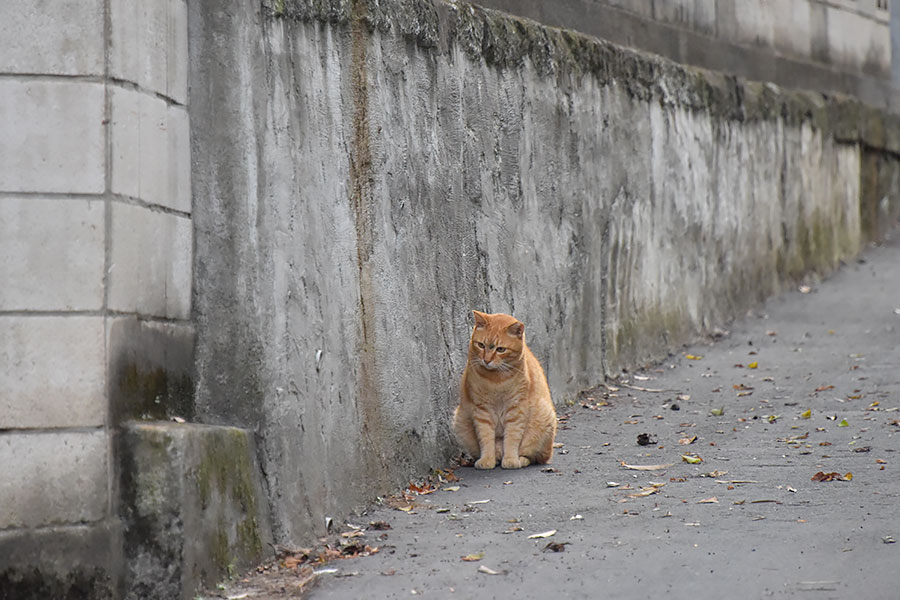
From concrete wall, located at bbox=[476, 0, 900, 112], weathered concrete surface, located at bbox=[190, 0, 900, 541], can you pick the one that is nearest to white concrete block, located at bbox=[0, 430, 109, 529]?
weathered concrete surface, located at bbox=[190, 0, 900, 541]

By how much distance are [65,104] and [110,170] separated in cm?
26

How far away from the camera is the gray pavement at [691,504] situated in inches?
187

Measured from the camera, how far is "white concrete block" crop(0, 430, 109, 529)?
4398 mm

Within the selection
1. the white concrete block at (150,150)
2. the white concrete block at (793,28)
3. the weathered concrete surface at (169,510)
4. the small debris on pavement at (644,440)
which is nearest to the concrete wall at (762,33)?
the white concrete block at (793,28)

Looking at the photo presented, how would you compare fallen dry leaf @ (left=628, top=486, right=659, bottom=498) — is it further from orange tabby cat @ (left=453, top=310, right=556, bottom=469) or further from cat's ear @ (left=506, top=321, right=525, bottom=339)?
cat's ear @ (left=506, top=321, right=525, bottom=339)

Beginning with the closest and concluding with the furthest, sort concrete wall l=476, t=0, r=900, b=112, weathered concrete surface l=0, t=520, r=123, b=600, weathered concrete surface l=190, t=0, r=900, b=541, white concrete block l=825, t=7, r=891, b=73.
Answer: weathered concrete surface l=0, t=520, r=123, b=600
weathered concrete surface l=190, t=0, r=900, b=541
concrete wall l=476, t=0, r=900, b=112
white concrete block l=825, t=7, r=891, b=73

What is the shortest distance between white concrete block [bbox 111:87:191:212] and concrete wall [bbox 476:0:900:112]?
11.5ft

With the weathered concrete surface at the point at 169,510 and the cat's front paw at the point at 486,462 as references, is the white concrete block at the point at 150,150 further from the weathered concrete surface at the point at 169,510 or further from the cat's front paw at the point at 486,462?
the cat's front paw at the point at 486,462

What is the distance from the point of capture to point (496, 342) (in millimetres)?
6832

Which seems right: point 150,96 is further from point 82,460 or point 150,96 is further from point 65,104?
point 82,460

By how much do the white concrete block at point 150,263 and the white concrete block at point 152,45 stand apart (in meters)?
0.46

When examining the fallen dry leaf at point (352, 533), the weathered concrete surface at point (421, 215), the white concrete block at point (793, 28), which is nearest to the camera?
the weathered concrete surface at point (421, 215)

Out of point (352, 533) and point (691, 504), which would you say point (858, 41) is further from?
point (352, 533)

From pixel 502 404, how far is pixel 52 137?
3.11 meters
